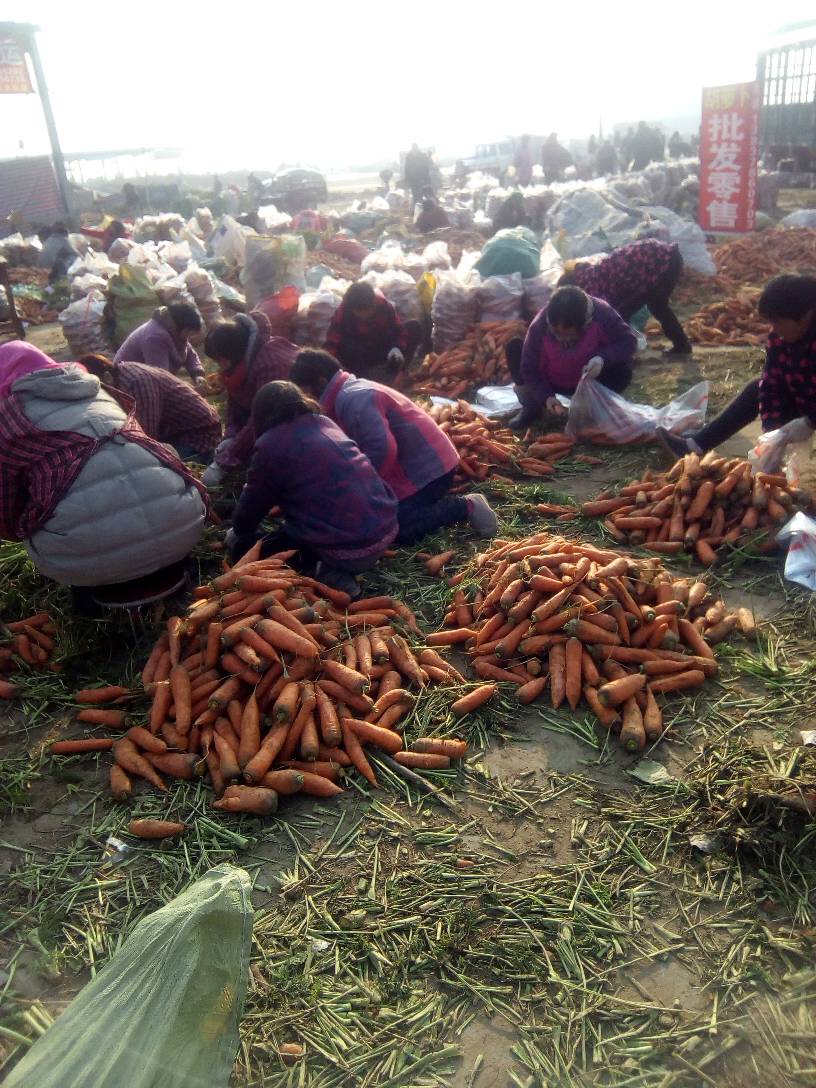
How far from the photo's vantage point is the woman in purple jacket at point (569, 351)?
17.9 feet

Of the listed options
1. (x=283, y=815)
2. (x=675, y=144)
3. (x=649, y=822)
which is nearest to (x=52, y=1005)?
(x=283, y=815)

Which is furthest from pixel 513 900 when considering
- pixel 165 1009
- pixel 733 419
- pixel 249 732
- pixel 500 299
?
pixel 500 299

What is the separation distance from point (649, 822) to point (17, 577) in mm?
3327

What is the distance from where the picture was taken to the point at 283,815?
2.73m

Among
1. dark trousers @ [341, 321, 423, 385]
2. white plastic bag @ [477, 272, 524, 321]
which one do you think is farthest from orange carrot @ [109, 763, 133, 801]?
white plastic bag @ [477, 272, 524, 321]

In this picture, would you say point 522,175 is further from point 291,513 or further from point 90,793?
point 90,793

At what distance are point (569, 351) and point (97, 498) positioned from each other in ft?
11.9

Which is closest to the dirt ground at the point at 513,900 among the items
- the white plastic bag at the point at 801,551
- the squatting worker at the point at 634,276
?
the white plastic bag at the point at 801,551

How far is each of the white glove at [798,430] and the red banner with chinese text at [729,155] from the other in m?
9.52

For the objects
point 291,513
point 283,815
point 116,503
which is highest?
point 116,503

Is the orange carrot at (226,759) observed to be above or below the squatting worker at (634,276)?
below

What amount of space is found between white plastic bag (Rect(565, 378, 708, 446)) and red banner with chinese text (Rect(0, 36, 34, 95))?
21.2m

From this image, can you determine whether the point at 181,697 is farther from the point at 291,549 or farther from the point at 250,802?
the point at 291,549

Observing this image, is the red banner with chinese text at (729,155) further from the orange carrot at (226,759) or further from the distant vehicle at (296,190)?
the distant vehicle at (296,190)
